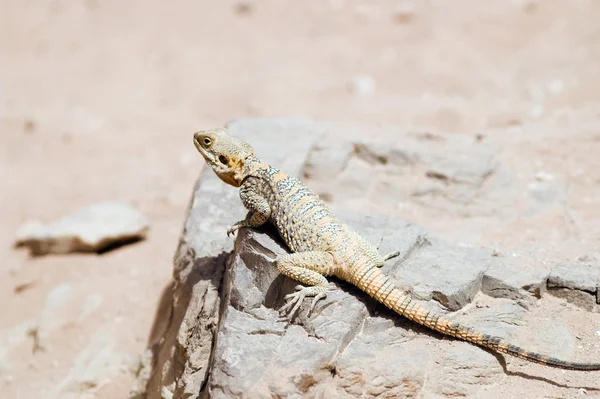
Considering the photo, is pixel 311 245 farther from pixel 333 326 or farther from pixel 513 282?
pixel 513 282

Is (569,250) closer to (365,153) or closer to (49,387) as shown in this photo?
(365,153)

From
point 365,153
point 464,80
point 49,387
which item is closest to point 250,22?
→ point 464,80

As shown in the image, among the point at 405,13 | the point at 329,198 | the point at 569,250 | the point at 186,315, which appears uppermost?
the point at 405,13

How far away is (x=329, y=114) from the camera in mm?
12484

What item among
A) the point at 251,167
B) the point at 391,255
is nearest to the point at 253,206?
the point at 251,167

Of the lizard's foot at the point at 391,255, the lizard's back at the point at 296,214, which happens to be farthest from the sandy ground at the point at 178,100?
the lizard's back at the point at 296,214

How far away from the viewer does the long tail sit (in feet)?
15.3

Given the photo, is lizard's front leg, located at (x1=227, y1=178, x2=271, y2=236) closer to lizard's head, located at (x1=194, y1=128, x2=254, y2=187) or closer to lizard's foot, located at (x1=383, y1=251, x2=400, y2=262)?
lizard's head, located at (x1=194, y1=128, x2=254, y2=187)

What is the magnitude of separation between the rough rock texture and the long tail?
0.44 ft

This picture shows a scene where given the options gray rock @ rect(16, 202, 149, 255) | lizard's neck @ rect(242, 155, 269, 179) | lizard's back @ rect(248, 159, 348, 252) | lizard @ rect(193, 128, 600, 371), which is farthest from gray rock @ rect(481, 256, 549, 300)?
gray rock @ rect(16, 202, 149, 255)

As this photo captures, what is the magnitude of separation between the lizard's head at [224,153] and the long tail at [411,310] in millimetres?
1589

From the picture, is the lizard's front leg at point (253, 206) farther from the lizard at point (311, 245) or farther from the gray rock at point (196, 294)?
the gray rock at point (196, 294)

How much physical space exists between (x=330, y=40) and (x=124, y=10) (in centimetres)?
542

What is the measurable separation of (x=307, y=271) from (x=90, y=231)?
4966mm
